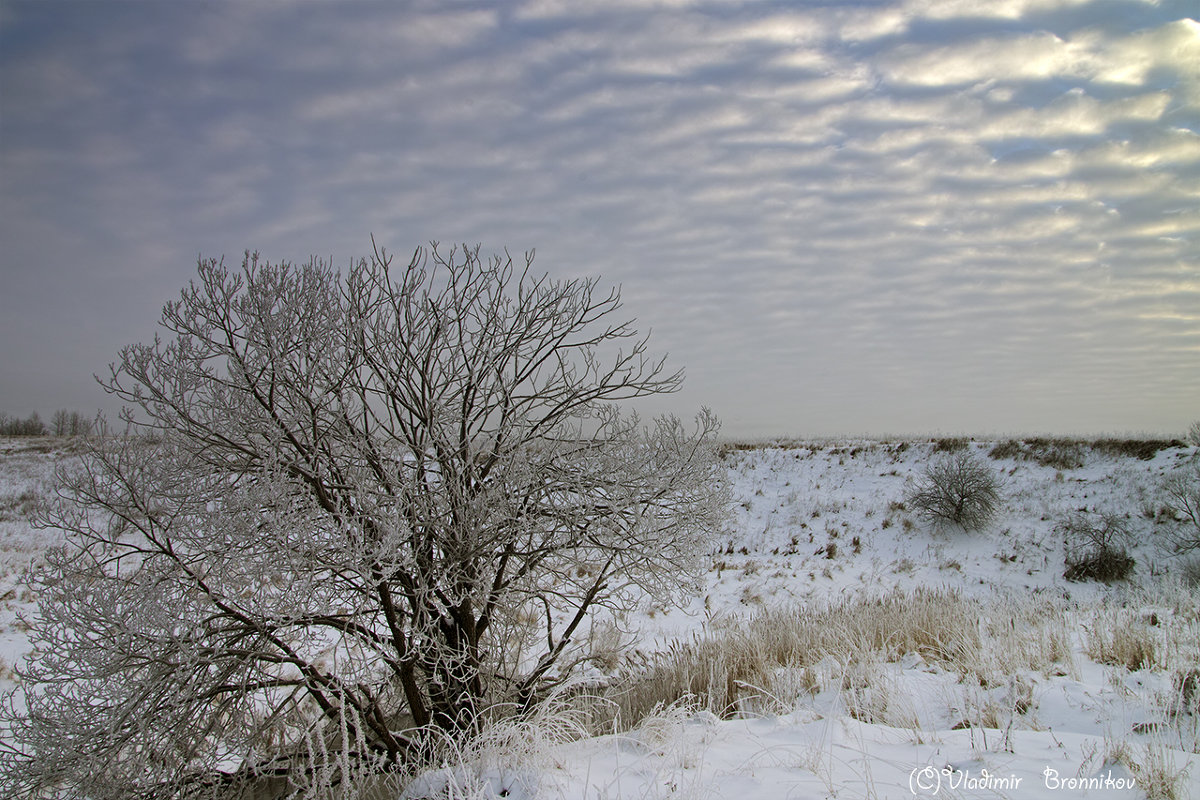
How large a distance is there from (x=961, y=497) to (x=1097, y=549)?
331 cm

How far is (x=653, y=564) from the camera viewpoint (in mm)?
5664

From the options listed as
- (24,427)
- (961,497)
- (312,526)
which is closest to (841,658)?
(312,526)

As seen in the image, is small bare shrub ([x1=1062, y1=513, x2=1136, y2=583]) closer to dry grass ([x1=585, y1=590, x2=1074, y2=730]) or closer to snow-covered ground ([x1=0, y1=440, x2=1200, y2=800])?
snow-covered ground ([x1=0, y1=440, x2=1200, y2=800])

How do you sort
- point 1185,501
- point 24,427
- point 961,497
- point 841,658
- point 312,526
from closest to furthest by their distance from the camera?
1. point 312,526
2. point 841,658
3. point 1185,501
4. point 961,497
5. point 24,427

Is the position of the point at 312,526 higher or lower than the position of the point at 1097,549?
higher

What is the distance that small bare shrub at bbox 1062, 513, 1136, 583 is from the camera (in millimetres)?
16047

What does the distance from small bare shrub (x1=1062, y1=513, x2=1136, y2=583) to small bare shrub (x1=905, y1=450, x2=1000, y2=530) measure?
199cm

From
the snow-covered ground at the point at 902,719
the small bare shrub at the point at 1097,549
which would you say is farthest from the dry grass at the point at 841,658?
the small bare shrub at the point at 1097,549

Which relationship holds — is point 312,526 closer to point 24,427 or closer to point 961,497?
point 961,497

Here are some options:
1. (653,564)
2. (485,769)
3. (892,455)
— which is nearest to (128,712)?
(485,769)

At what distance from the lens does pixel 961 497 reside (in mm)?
19125

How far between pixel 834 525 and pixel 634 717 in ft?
49.9

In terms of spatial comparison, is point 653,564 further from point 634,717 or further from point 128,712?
point 128,712

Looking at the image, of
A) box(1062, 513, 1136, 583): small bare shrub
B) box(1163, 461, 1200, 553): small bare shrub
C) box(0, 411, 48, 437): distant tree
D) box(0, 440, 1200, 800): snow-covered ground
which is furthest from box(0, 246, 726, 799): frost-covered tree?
box(0, 411, 48, 437): distant tree
